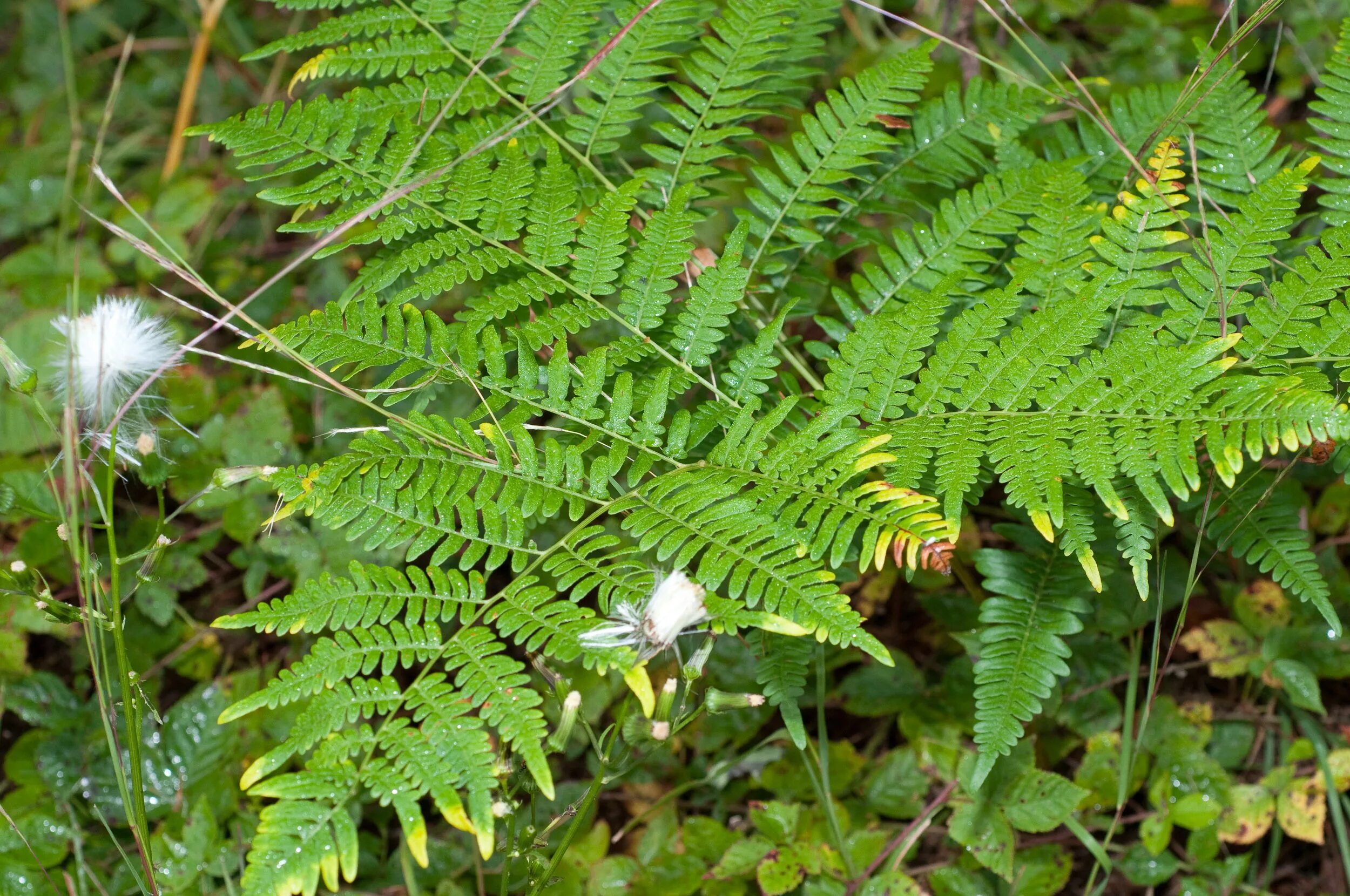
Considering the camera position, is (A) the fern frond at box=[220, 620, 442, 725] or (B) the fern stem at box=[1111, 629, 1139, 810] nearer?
(A) the fern frond at box=[220, 620, 442, 725]

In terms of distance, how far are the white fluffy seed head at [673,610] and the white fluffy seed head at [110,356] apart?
0.94 metres

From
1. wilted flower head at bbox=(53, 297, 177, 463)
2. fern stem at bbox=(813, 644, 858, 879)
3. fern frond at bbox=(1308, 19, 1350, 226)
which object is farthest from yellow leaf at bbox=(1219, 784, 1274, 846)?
wilted flower head at bbox=(53, 297, 177, 463)

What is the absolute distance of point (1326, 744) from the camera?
7.61ft

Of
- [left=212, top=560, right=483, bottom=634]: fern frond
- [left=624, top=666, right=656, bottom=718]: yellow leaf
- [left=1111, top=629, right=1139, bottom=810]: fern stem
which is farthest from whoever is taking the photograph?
[left=1111, top=629, right=1139, bottom=810]: fern stem

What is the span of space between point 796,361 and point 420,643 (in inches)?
39.4

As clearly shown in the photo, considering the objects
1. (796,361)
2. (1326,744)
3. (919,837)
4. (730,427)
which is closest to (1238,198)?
(796,361)

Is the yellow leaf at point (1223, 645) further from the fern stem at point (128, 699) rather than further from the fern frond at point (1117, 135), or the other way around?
the fern stem at point (128, 699)

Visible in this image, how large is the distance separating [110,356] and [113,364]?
2 centimetres

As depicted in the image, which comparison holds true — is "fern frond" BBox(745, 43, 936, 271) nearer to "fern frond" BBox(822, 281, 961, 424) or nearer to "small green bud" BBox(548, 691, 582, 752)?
"fern frond" BBox(822, 281, 961, 424)

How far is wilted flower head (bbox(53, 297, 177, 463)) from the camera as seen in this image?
177 cm

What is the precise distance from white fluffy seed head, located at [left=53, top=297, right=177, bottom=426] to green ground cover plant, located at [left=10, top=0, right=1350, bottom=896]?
0.01m

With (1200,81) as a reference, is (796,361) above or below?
below

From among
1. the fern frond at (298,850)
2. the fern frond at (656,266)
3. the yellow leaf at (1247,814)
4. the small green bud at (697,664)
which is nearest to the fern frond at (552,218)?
the fern frond at (656,266)

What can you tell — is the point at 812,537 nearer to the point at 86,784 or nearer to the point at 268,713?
the point at 268,713
